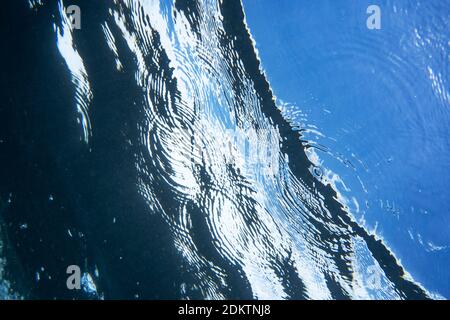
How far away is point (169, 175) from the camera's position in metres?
3.56

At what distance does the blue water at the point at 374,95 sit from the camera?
2701 millimetres

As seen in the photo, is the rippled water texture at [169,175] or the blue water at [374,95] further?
the rippled water texture at [169,175]

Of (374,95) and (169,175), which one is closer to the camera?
(374,95)

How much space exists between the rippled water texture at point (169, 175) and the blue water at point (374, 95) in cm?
27

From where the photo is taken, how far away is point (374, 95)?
9.25 ft

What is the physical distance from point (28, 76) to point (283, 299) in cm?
466

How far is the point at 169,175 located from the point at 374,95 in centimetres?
259

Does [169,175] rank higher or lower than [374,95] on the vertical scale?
lower

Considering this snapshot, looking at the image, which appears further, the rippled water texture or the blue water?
the rippled water texture

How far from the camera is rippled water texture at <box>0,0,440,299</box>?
3119mm

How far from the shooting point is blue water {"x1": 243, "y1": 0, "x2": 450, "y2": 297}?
8.86 feet

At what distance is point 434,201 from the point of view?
10.2 ft

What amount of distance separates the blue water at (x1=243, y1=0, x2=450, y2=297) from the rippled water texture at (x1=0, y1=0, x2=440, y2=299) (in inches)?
10.6
